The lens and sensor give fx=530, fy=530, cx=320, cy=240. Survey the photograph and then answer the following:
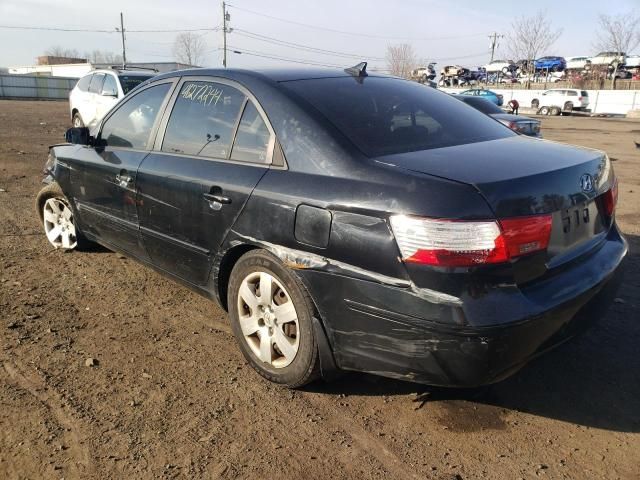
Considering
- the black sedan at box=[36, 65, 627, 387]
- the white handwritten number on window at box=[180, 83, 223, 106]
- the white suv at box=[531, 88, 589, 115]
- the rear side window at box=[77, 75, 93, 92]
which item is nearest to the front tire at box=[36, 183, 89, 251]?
the black sedan at box=[36, 65, 627, 387]

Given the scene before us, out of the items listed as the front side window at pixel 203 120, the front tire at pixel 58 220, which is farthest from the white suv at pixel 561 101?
the front side window at pixel 203 120

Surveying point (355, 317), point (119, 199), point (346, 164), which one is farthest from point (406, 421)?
point (119, 199)

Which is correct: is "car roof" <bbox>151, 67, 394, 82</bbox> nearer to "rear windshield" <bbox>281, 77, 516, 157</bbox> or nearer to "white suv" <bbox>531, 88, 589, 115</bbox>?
"rear windshield" <bbox>281, 77, 516, 157</bbox>

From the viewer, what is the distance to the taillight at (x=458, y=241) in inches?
82.6

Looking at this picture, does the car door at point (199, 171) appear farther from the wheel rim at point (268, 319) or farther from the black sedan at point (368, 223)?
the wheel rim at point (268, 319)

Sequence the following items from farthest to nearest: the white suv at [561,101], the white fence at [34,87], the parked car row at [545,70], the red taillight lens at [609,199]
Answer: the parked car row at [545,70] < the white fence at [34,87] < the white suv at [561,101] < the red taillight lens at [609,199]

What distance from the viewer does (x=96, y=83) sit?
12812 mm

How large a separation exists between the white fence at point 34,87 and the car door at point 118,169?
47.6 meters

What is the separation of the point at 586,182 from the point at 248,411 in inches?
78.4

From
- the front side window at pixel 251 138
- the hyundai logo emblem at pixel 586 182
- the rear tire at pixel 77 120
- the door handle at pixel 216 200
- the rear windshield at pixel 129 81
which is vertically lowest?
the rear tire at pixel 77 120

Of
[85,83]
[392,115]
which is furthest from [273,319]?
[85,83]

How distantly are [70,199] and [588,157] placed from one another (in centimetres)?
396

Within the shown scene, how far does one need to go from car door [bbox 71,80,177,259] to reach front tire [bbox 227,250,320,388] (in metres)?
1.15

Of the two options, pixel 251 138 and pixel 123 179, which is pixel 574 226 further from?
pixel 123 179
